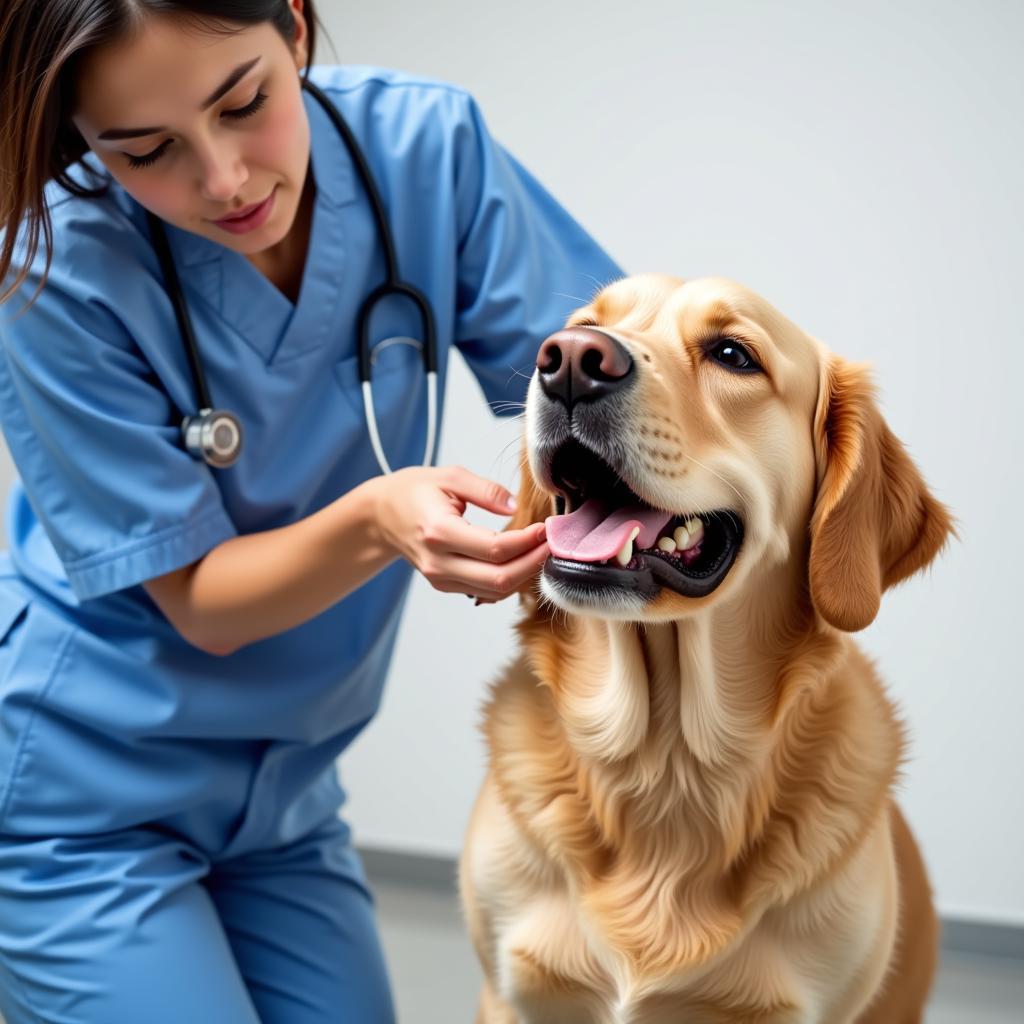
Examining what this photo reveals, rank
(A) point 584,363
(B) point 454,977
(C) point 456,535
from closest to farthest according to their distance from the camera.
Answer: (A) point 584,363 < (C) point 456,535 < (B) point 454,977

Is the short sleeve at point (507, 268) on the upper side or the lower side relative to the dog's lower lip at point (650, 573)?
upper

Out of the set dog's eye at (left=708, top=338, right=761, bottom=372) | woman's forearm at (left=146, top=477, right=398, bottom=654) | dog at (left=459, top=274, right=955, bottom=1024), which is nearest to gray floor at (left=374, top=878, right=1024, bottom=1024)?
dog at (left=459, top=274, right=955, bottom=1024)

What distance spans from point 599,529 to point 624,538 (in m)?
0.04

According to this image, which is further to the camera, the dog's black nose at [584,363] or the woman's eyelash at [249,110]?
the woman's eyelash at [249,110]

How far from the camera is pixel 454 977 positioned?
7.78 ft

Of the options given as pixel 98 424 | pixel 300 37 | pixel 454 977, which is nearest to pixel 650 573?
pixel 98 424

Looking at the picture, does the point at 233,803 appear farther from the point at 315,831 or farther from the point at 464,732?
the point at 464,732

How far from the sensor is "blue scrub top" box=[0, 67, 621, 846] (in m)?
1.40

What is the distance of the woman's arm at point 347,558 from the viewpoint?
47.2 inches

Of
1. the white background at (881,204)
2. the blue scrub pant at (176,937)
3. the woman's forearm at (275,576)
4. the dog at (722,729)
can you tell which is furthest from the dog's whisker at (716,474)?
the white background at (881,204)

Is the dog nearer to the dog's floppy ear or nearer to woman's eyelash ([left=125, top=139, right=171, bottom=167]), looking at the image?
the dog's floppy ear

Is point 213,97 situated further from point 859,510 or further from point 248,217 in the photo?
point 859,510

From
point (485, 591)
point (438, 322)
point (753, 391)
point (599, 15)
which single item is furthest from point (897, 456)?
point (599, 15)

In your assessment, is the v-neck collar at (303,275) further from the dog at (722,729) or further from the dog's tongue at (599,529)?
the dog's tongue at (599,529)
